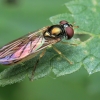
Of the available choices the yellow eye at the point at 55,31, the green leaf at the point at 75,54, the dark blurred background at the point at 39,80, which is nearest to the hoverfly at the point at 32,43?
the yellow eye at the point at 55,31

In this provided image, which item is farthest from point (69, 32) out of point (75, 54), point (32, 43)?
point (32, 43)

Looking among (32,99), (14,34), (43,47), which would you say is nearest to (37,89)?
(32,99)

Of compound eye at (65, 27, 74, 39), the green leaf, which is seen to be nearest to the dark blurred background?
the green leaf

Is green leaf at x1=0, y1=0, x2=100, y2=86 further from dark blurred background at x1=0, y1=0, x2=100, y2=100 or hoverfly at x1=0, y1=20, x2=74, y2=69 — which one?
dark blurred background at x1=0, y1=0, x2=100, y2=100

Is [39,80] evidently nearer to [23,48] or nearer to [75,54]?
[75,54]

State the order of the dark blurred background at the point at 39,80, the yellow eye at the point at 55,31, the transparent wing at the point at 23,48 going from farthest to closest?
the dark blurred background at the point at 39,80, the yellow eye at the point at 55,31, the transparent wing at the point at 23,48

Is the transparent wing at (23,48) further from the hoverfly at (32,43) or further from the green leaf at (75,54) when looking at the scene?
the green leaf at (75,54)
